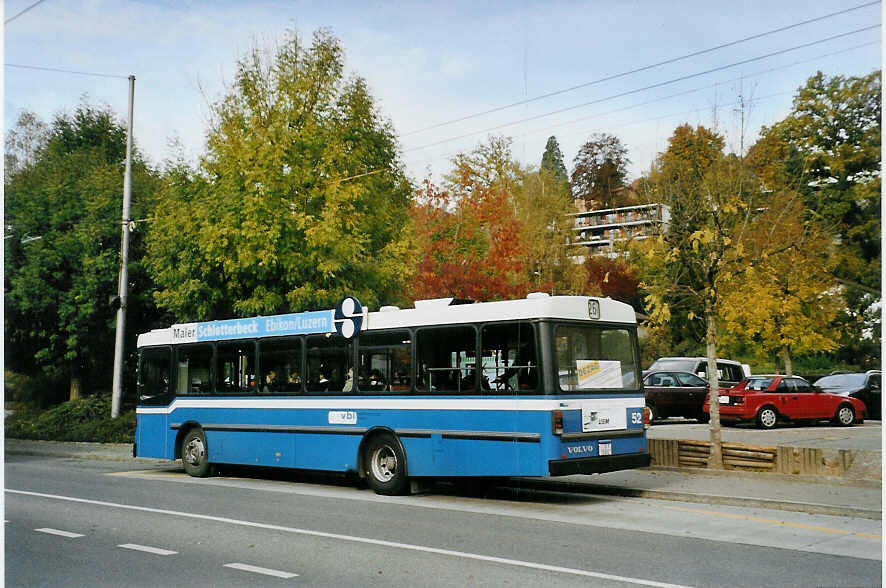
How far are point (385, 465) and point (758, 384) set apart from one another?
15.0 meters

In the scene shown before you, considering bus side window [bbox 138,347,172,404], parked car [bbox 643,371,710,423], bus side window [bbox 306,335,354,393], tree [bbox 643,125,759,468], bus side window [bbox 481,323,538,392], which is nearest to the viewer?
bus side window [bbox 481,323,538,392]

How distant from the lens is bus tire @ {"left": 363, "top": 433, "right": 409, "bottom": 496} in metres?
13.7

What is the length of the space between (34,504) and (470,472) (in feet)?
19.6

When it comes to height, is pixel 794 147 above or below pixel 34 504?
above

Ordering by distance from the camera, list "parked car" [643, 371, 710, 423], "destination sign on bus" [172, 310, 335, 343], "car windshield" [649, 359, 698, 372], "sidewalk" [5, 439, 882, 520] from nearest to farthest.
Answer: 1. "sidewalk" [5, 439, 882, 520]
2. "destination sign on bus" [172, 310, 335, 343]
3. "parked car" [643, 371, 710, 423]
4. "car windshield" [649, 359, 698, 372]

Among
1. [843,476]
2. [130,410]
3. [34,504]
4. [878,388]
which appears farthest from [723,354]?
[34,504]

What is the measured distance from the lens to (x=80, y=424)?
1088 inches

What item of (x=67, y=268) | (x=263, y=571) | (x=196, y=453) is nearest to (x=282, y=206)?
(x=196, y=453)

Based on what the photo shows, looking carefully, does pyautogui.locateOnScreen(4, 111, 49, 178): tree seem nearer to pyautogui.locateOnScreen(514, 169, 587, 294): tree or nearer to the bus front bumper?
pyautogui.locateOnScreen(514, 169, 587, 294): tree

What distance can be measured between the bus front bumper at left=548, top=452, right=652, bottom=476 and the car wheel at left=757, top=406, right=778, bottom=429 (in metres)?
13.2

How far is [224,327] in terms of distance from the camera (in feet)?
55.9

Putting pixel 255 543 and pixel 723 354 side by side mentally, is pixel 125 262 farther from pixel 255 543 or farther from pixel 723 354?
pixel 723 354

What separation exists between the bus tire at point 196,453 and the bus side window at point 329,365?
10.1ft

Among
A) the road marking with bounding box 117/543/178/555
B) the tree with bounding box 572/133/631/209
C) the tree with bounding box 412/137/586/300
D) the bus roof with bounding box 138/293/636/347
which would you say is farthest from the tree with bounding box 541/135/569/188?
the road marking with bounding box 117/543/178/555
